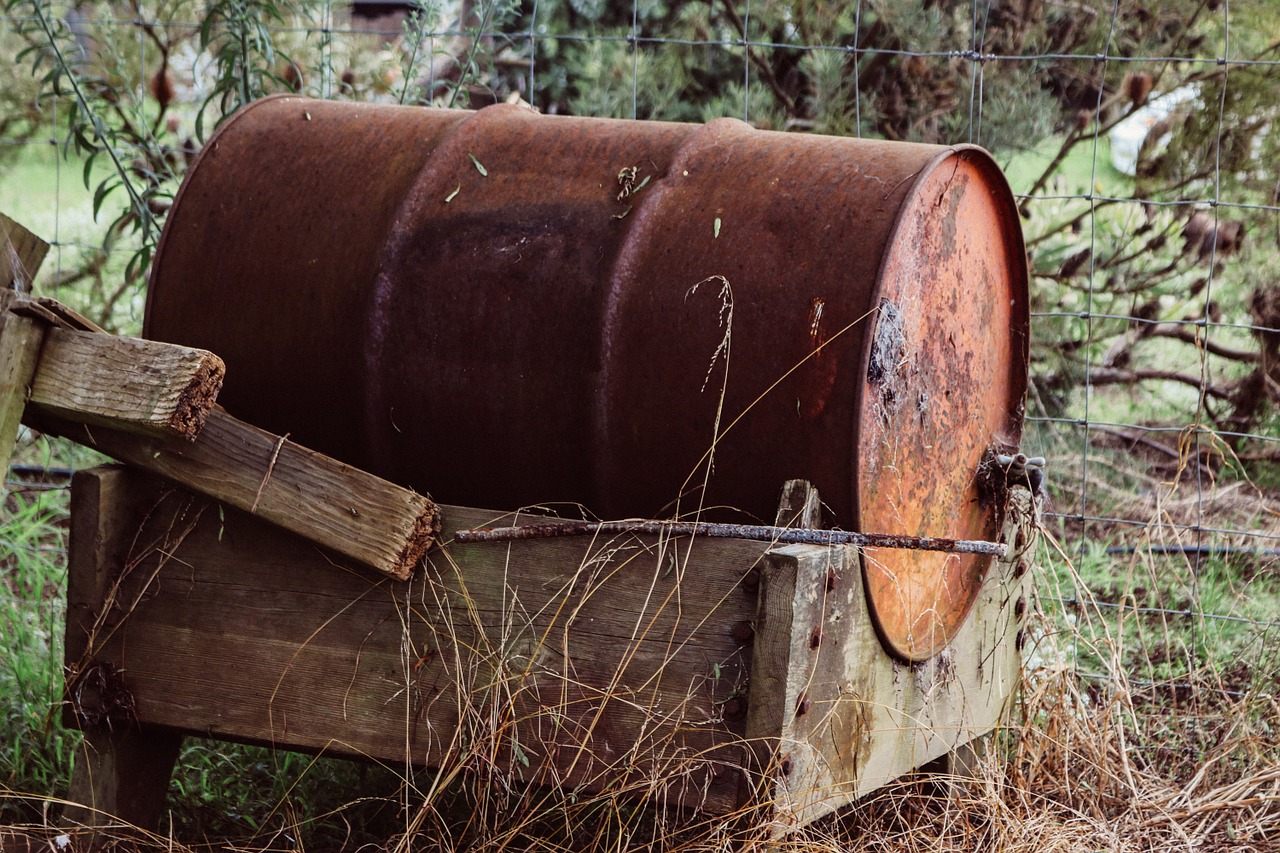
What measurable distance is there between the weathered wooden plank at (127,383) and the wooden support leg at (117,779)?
588 mm

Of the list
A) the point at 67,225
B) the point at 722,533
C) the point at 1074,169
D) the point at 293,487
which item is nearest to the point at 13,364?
the point at 293,487

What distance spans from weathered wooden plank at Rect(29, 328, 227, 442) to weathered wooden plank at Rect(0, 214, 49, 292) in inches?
5.2

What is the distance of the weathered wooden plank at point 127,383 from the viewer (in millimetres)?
2006

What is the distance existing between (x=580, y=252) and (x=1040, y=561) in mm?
2182

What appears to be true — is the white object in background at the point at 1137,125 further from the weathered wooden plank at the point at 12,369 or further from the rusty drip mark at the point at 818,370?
the weathered wooden plank at the point at 12,369

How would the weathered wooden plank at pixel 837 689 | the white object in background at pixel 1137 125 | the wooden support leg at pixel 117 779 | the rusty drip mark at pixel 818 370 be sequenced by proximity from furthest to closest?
the white object in background at pixel 1137 125 < the wooden support leg at pixel 117 779 < the rusty drip mark at pixel 818 370 < the weathered wooden plank at pixel 837 689

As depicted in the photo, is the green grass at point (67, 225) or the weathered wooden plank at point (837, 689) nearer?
the weathered wooden plank at point (837, 689)

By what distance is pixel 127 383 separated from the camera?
6.69ft

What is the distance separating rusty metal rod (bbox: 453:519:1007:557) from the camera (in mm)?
1899

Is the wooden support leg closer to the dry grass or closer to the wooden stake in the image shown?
the dry grass

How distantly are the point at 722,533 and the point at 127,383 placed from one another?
94cm

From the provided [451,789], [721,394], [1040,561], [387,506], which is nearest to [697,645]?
[721,394]

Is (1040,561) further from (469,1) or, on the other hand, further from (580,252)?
(469,1)

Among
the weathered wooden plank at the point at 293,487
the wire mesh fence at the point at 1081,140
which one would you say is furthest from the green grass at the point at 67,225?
the weathered wooden plank at the point at 293,487
